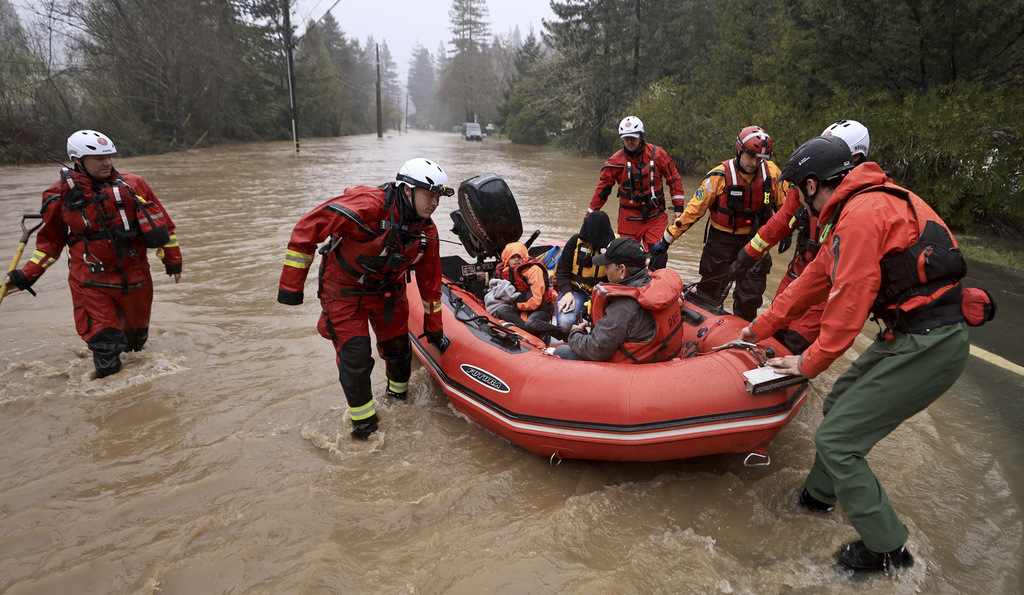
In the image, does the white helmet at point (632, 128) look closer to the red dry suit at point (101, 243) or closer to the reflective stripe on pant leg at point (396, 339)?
the reflective stripe on pant leg at point (396, 339)

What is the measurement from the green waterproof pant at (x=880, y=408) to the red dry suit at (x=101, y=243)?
418cm

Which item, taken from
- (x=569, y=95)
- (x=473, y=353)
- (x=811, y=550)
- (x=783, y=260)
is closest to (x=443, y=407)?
(x=473, y=353)

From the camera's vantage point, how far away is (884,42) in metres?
9.09

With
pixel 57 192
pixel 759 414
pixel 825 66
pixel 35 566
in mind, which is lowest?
pixel 35 566

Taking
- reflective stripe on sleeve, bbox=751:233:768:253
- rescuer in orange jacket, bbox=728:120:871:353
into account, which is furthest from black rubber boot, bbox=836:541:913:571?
reflective stripe on sleeve, bbox=751:233:768:253

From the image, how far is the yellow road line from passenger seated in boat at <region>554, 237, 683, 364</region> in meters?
2.90

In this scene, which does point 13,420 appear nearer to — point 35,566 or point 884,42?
point 35,566

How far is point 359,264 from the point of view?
2.91 metres

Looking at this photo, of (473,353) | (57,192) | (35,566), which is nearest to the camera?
(35,566)

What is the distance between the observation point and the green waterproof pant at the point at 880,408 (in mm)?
1974

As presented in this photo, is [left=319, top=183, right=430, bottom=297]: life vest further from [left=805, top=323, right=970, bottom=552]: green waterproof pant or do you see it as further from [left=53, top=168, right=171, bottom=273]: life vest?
[left=805, top=323, right=970, bottom=552]: green waterproof pant

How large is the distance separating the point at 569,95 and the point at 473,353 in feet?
74.5

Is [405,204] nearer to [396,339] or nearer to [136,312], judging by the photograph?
[396,339]

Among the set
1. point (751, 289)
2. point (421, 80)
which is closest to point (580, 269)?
point (751, 289)
